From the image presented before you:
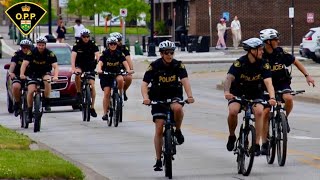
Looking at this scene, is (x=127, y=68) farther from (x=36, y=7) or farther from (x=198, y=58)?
(x=198, y=58)

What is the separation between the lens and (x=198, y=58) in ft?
185

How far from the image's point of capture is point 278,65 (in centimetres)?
1641

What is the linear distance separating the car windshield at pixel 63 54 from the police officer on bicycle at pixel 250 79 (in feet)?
45.0

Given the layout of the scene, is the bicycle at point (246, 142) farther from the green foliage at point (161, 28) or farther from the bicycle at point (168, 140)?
the green foliage at point (161, 28)

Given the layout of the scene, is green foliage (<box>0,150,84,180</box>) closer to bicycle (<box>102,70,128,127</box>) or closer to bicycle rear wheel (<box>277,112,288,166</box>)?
bicycle rear wheel (<box>277,112,288,166</box>)

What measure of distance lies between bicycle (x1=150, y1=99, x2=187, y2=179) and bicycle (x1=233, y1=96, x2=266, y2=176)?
841 mm

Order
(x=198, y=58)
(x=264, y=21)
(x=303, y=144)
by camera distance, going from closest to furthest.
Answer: (x=303, y=144)
(x=198, y=58)
(x=264, y=21)

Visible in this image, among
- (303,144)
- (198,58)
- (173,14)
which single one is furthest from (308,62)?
(303,144)

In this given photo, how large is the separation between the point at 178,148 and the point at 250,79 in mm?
3447

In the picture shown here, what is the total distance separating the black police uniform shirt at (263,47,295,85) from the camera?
16.3 meters

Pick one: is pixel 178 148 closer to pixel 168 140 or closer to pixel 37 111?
pixel 168 140

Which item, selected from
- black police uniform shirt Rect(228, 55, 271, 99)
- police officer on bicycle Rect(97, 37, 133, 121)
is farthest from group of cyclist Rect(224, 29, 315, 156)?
police officer on bicycle Rect(97, 37, 133, 121)

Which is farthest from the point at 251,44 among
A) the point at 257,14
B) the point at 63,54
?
the point at 257,14

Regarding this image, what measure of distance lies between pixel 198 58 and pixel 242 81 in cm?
4157
